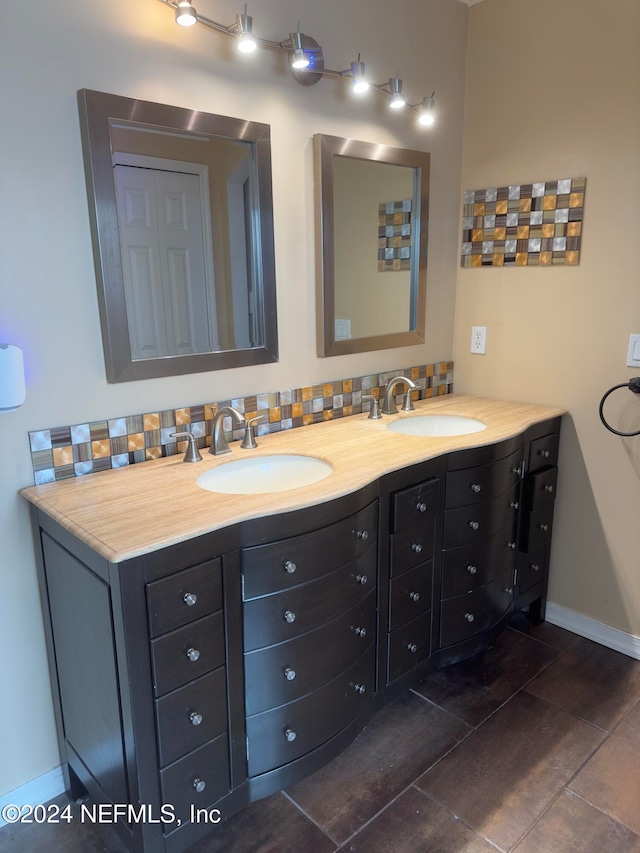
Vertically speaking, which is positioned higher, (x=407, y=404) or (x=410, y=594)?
(x=407, y=404)

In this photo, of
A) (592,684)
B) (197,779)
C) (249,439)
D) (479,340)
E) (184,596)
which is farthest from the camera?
(479,340)

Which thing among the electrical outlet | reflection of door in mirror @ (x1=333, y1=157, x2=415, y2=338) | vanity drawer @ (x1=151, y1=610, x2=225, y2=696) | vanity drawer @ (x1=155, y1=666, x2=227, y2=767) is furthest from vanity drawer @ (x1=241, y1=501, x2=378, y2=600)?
the electrical outlet

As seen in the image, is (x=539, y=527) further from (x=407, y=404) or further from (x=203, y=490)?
(x=203, y=490)

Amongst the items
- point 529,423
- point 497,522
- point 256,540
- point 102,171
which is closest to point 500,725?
point 497,522

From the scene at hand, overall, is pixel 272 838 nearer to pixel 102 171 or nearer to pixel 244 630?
pixel 244 630

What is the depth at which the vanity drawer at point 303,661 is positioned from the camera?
1441 mm

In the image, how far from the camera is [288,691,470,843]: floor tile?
1.61 meters

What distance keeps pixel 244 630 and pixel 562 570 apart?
152 cm

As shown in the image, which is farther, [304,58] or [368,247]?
[368,247]

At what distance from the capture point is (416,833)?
154 centimetres

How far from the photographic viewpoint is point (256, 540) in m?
1.37

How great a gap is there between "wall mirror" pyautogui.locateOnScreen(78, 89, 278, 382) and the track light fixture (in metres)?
0.20

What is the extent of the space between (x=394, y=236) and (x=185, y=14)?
107 cm

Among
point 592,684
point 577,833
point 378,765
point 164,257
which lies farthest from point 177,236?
point 592,684
